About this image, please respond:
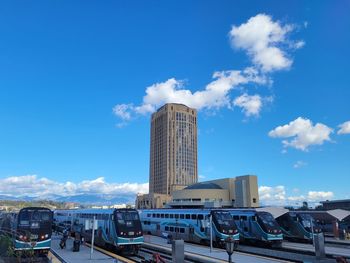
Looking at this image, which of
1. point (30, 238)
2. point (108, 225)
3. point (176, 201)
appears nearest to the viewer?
point (30, 238)

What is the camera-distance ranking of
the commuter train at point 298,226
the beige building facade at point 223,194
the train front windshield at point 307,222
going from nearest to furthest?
the commuter train at point 298,226 → the train front windshield at point 307,222 → the beige building facade at point 223,194

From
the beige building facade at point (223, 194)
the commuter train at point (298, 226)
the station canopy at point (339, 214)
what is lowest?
the commuter train at point (298, 226)

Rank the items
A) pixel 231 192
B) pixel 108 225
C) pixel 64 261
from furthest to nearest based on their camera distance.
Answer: pixel 231 192 < pixel 108 225 < pixel 64 261

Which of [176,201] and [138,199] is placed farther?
[138,199]

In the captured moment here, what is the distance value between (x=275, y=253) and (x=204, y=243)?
24.7ft

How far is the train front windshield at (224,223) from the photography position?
3093 centimetres

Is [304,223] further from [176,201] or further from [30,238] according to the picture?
[176,201]

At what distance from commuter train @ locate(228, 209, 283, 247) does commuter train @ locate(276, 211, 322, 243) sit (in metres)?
5.07

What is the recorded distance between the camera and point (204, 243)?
33.4 meters

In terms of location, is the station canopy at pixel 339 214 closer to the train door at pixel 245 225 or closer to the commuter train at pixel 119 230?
the train door at pixel 245 225

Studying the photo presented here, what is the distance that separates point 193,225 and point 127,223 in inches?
368

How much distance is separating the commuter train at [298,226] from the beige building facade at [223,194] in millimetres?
70804

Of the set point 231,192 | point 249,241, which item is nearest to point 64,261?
point 249,241

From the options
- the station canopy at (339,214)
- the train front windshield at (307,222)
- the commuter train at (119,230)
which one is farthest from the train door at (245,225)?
the commuter train at (119,230)
